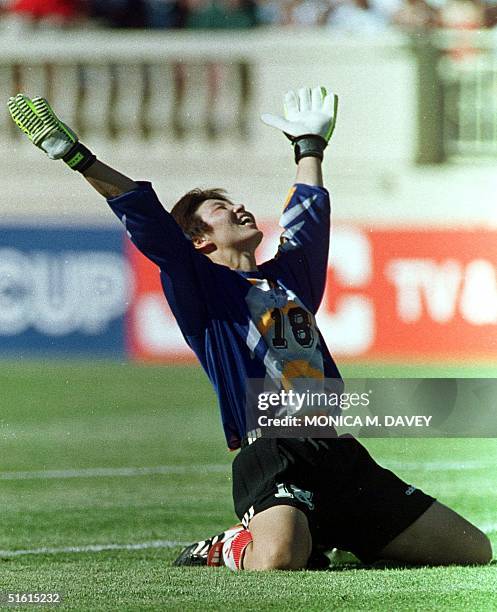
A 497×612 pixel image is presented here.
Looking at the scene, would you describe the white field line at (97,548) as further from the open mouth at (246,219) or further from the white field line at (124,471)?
the open mouth at (246,219)

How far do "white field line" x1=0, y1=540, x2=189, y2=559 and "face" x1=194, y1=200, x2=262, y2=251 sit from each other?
77cm

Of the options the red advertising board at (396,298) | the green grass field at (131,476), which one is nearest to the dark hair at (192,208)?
the red advertising board at (396,298)

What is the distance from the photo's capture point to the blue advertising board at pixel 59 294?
132 inches

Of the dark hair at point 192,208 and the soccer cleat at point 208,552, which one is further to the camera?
the dark hair at point 192,208

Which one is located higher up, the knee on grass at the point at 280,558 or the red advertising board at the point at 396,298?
the red advertising board at the point at 396,298

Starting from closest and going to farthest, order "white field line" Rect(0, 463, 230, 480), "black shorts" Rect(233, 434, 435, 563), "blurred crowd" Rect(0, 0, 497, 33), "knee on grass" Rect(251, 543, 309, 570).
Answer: "knee on grass" Rect(251, 543, 309, 570)
"black shorts" Rect(233, 434, 435, 563)
"blurred crowd" Rect(0, 0, 497, 33)
"white field line" Rect(0, 463, 230, 480)

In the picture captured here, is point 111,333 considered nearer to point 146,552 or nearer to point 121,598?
point 146,552

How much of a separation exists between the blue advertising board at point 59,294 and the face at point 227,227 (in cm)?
23

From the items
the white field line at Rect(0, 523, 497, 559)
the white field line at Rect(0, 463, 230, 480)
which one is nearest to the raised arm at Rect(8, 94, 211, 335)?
the white field line at Rect(0, 463, 230, 480)

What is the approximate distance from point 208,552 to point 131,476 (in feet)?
1.28

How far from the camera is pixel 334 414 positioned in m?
3.11

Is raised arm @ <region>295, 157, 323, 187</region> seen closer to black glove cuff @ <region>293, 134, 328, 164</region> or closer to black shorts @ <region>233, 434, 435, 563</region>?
black glove cuff @ <region>293, 134, 328, 164</region>

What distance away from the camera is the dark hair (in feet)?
10.9

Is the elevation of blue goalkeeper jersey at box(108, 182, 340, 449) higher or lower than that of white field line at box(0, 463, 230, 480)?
higher
